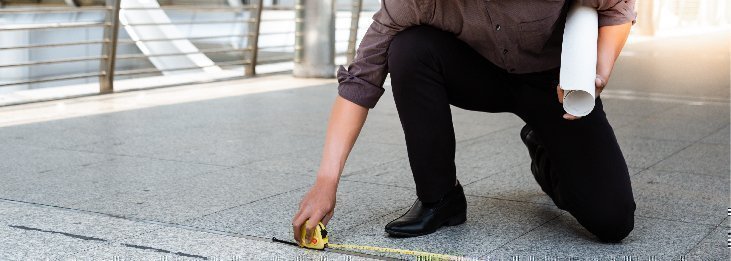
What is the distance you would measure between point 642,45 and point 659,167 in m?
12.9

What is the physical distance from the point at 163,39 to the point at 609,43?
688cm

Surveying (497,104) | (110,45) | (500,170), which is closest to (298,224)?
(497,104)

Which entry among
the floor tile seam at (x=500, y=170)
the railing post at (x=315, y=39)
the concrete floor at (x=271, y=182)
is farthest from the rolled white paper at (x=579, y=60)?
the railing post at (x=315, y=39)

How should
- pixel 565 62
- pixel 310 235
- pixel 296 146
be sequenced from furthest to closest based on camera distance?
pixel 296 146, pixel 310 235, pixel 565 62

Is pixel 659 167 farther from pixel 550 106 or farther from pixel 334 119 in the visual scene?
pixel 334 119

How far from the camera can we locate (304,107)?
7.23 meters

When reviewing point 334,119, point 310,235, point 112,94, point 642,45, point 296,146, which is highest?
point 334,119

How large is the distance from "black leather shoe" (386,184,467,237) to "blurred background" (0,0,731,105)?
13.4 feet

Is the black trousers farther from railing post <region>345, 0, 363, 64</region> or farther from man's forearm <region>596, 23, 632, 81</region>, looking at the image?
railing post <region>345, 0, 363, 64</region>

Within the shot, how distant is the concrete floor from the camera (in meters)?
3.09

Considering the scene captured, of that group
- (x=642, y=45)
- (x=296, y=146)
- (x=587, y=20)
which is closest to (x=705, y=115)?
(x=296, y=146)

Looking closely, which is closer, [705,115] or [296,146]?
[296,146]

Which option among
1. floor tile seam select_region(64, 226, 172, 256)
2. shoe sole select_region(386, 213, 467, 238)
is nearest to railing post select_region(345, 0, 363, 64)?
shoe sole select_region(386, 213, 467, 238)

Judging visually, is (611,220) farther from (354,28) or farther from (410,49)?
(354,28)
